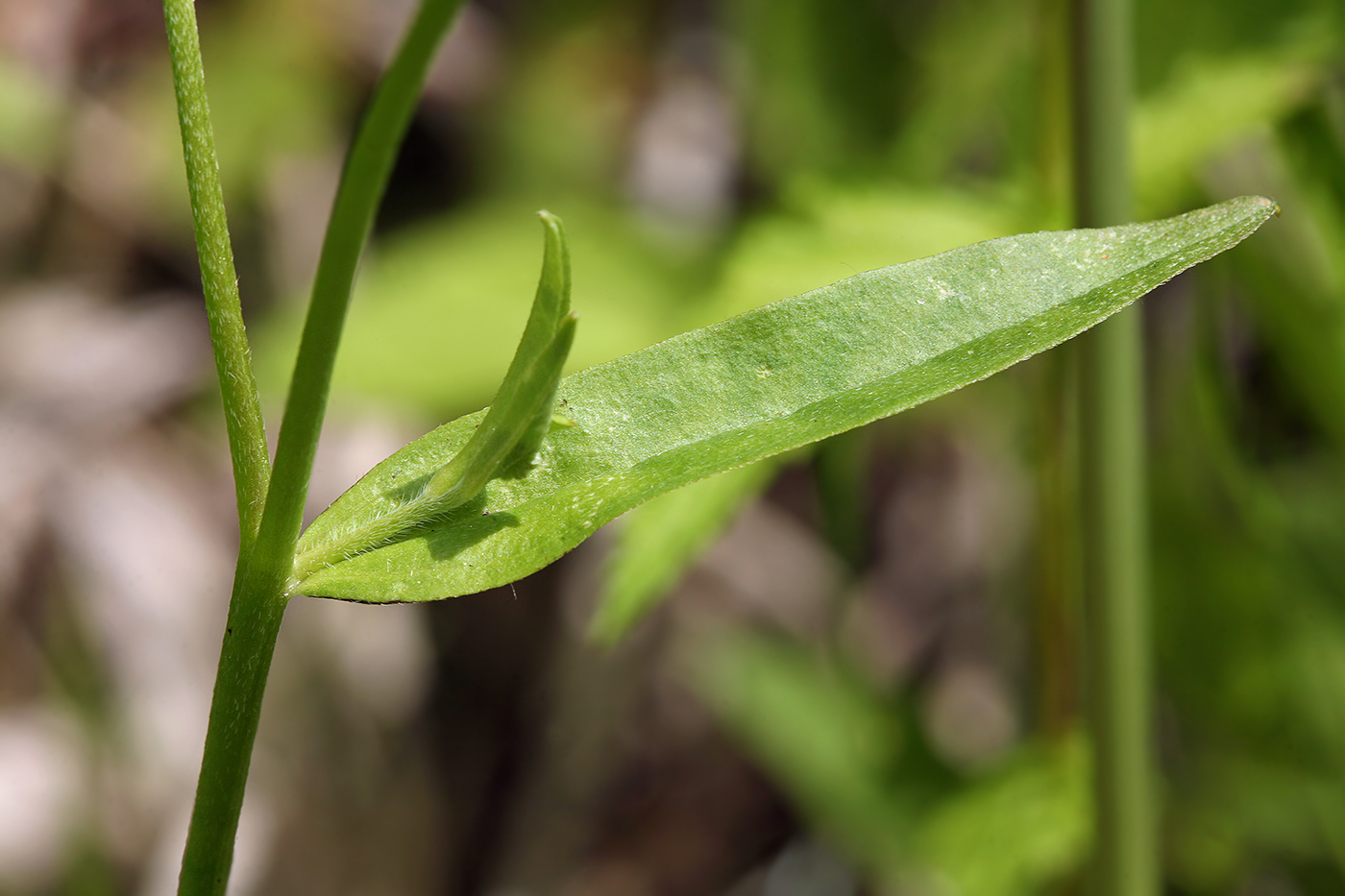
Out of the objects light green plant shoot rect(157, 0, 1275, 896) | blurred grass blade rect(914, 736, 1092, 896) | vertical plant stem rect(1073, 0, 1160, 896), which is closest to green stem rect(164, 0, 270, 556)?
light green plant shoot rect(157, 0, 1275, 896)

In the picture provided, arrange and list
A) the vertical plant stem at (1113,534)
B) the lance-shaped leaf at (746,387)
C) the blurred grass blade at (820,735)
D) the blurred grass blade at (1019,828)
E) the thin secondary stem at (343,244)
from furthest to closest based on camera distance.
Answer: the blurred grass blade at (820,735) → the blurred grass blade at (1019,828) → the vertical plant stem at (1113,534) → the lance-shaped leaf at (746,387) → the thin secondary stem at (343,244)

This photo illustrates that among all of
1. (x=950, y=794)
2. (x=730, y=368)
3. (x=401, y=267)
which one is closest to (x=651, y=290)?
(x=401, y=267)

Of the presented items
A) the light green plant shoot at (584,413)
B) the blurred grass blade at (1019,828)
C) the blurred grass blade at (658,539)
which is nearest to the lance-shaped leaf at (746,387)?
the light green plant shoot at (584,413)

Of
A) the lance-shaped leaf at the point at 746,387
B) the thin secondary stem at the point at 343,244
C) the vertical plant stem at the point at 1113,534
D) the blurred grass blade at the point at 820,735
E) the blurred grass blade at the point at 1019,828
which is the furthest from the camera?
the blurred grass blade at the point at 820,735

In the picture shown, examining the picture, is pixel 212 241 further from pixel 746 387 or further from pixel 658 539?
pixel 658 539

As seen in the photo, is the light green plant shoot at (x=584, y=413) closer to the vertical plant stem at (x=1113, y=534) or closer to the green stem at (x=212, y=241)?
the green stem at (x=212, y=241)

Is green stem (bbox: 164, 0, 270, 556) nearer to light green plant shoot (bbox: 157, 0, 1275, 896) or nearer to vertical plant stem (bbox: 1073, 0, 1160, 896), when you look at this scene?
light green plant shoot (bbox: 157, 0, 1275, 896)
